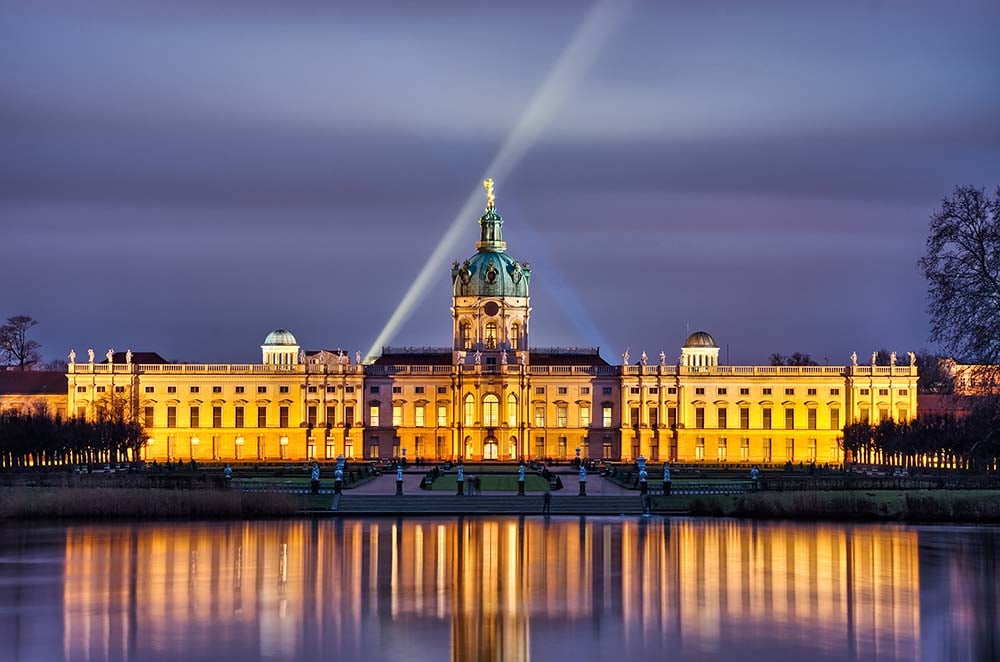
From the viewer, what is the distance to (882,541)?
170ft

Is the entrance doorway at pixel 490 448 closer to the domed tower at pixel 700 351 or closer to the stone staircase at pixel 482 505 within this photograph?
the domed tower at pixel 700 351

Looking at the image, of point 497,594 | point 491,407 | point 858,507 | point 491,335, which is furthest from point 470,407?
point 497,594

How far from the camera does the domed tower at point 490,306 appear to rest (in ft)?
522

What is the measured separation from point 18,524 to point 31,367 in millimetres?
135297

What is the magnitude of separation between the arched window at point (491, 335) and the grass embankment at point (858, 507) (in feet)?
308

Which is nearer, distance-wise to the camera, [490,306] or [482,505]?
[482,505]

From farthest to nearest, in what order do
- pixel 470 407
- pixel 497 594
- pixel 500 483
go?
pixel 470 407
pixel 500 483
pixel 497 594

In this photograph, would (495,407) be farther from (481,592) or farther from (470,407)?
(481,592)

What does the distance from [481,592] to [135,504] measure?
26.2 m

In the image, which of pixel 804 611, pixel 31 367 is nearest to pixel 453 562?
pixel 804 611

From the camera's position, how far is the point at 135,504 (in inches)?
2440

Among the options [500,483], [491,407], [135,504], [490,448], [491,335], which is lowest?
[135,504]

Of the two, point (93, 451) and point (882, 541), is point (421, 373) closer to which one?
point (93, 451)

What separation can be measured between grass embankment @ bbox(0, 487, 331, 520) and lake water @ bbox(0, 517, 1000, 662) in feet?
17.0
